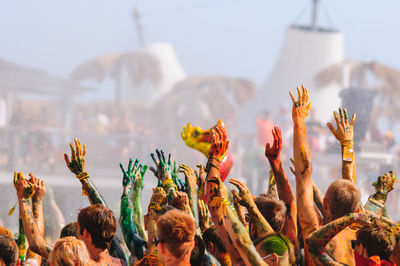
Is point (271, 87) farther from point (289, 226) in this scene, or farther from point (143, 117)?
point (289, 226)

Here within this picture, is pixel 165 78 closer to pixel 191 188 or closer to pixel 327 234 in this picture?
pixel 191 188

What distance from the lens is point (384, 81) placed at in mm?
19234

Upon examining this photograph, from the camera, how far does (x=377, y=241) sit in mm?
2748

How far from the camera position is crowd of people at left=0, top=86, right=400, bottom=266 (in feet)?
8.59

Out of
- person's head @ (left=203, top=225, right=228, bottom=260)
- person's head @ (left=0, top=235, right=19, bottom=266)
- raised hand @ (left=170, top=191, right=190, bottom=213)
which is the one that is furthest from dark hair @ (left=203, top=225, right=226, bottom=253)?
person's head @ (left=0, top=235, right=19, bottom=266)

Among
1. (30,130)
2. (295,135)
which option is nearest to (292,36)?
(30,130)

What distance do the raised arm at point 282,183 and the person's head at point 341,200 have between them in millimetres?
281

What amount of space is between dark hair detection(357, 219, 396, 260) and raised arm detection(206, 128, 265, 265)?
1.57ft

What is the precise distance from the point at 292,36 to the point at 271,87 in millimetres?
2160

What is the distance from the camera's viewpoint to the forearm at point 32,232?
3.16m

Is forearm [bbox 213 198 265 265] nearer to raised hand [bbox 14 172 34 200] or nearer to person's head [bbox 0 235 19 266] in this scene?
person's head [bbox 0 235 19 266]

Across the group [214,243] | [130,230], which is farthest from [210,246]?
[130,230]

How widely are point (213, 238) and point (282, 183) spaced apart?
526mm

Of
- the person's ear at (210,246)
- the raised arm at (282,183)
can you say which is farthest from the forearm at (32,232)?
the raised arm at (282,183)
